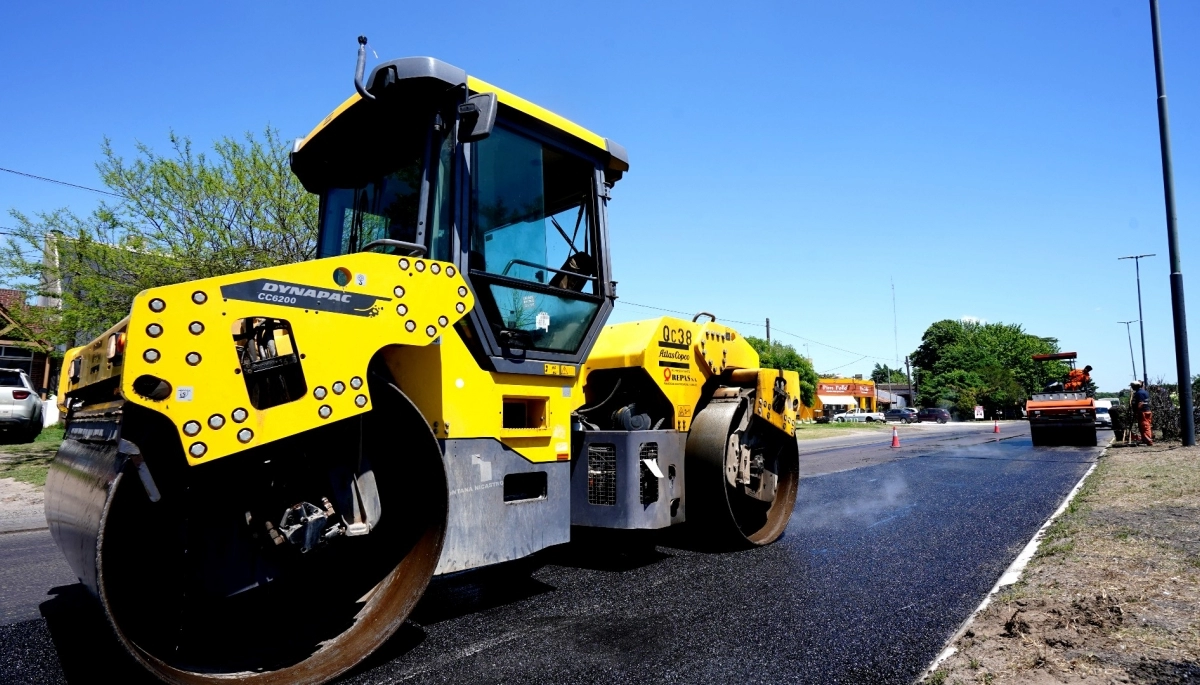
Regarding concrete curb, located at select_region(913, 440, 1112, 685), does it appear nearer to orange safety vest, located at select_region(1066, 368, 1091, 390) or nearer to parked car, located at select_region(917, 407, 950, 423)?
orange safety vest, located at select_region(1066, 368, 1091, 390)

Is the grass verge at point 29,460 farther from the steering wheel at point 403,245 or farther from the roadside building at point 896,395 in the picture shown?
the roadside building at point 896,395

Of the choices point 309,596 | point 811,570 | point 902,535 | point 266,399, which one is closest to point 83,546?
point 266,399

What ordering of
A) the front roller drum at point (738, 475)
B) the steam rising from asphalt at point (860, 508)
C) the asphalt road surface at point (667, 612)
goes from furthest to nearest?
the steam rising from asphalt at point (860, 508) < the front roller drum at point (738, 475) < the asphalt road surface at point (667, 612)

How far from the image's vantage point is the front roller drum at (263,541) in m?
2.65

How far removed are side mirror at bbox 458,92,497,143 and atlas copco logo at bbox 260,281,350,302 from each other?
1.09 meters

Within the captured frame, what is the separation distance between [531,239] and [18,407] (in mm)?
13603

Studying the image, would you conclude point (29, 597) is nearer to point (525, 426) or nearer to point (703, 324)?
point (525, 426)

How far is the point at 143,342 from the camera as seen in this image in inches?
93.0

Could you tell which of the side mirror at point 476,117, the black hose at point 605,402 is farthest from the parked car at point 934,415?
the side mirror at point 476,117

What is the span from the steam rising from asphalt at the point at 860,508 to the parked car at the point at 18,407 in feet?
45.1

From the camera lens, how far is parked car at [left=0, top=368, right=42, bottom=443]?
1310 cm

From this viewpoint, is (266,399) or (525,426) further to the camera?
(525,426)

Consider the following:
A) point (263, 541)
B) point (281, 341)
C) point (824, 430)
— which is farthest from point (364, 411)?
point (824, 430)

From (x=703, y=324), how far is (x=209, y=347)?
4.12 m
